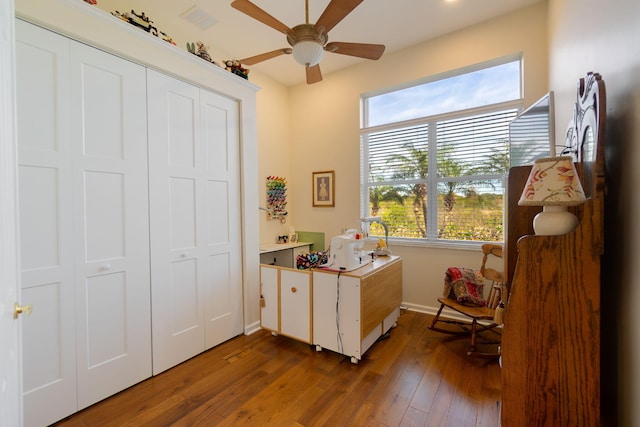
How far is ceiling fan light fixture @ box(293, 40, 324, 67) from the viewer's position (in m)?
1.81

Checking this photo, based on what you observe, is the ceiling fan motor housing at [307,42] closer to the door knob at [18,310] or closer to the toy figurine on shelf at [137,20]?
the toy figurine on shelf at [137,20]

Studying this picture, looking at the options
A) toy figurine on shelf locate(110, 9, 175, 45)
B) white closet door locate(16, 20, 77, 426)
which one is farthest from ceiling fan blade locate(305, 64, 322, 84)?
white closet door locate(16, 20, 77, 426)

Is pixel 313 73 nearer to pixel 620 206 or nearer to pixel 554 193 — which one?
pixel 554 193

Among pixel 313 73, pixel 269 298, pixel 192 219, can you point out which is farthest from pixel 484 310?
pixel 192 219

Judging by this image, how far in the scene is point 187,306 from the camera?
233 cm

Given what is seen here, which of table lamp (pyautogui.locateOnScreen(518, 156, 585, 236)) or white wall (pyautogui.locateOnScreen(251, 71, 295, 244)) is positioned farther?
white wall (pyautogui.locateOnScreen(251, 71, 295, 244))

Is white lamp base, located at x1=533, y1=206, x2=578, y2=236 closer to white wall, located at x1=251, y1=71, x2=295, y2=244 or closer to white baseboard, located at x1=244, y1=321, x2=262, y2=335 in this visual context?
white baseboard, located at x1=244, y1=321, x2=262, y2=335

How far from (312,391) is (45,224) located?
1962 mm

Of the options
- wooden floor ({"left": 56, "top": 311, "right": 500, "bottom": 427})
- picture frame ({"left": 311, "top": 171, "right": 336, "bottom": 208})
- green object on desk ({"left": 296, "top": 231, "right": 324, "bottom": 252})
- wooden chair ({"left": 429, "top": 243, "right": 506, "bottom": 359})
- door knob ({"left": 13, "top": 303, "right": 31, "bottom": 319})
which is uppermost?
picture frame ({"left": 311, "top": 171, "right": 336, "bottom": 208})

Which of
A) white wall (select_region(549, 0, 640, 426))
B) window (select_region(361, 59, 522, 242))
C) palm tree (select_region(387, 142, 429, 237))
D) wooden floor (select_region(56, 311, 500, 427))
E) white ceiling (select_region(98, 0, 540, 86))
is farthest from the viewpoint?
palm tree (select_region(387, 142, 429, 237))

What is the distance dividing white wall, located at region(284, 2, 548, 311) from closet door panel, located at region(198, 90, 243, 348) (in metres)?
1.51

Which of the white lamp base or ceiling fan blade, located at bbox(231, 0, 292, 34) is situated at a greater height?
ceiling fan blade, located at bbox(231, 0, 292, 34)

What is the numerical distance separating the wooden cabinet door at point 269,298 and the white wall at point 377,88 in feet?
4.72

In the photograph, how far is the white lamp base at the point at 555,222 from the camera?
3.35 ft
